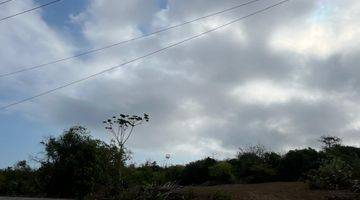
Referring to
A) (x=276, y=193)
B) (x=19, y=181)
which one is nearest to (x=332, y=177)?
(x=276, y=193)

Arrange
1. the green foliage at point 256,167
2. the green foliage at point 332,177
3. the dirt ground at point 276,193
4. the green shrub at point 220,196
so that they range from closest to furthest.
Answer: the green shrub at point 220,196
the dirt ground at point 276,193
the green foliage at point 332,177
the green foliage at point 256,167

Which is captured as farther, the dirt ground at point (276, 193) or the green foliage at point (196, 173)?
the green foliage at point (196, 173)

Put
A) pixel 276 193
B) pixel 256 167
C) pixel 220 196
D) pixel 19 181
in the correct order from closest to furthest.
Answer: pixel 220 196, pixel 276 193, pixel 256 167, pixel 19 181

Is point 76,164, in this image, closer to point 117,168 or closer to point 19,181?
point 117,168

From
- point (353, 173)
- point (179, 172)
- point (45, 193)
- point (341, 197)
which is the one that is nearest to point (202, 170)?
point (179, 172)

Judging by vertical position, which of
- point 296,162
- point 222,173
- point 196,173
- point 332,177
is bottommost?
point 332,177

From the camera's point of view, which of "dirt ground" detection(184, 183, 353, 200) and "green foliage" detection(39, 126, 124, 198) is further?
"green foliage" detection(39, 126, 124, 198)

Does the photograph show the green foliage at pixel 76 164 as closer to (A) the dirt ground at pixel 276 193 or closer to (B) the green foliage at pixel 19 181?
(B) the green foliage at pixel 19 181

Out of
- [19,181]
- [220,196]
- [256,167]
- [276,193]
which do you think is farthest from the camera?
[19,181]

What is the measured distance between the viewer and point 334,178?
16.9 metres

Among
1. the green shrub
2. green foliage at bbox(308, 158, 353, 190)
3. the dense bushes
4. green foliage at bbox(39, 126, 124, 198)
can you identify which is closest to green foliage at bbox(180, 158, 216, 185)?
the dense bushes

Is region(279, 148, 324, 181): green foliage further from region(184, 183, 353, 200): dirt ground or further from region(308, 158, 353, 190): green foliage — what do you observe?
region(184, 183, 353, 200): dirt ground

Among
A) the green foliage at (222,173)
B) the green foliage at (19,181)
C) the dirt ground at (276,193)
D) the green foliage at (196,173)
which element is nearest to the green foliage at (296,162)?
the green foliage at (222,173)

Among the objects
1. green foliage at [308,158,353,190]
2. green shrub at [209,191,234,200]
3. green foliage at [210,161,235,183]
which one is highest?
green foliage at [210,161,235,183]
